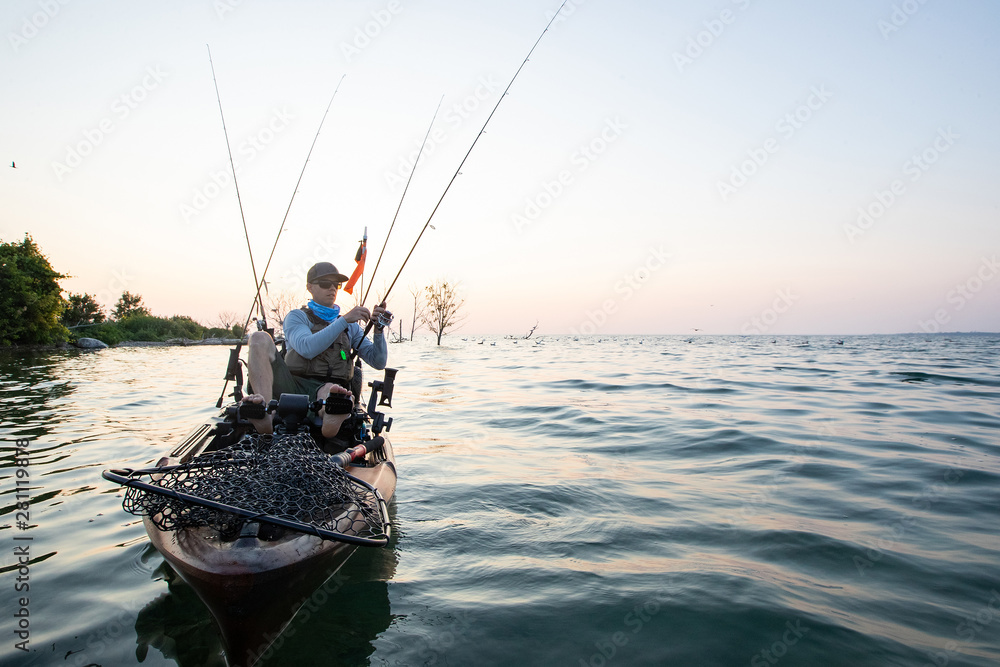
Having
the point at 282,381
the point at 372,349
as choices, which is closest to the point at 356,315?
the point at 372,349

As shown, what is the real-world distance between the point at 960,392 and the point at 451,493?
537 inches

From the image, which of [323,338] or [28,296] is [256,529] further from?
[28,296]

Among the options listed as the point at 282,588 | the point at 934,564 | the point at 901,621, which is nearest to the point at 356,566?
the point at 282,588

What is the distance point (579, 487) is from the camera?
579 cm

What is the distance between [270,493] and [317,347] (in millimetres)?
2268

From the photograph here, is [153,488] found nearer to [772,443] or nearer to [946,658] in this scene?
[946,658]

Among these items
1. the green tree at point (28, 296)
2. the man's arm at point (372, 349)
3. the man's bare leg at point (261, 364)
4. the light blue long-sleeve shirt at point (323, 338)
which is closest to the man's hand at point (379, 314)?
the light blue long-sleeve shirt at point (323, 338)

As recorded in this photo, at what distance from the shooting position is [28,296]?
27.6 m

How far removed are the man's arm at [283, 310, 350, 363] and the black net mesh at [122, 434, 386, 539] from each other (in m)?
1.62

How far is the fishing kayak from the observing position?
2.40m
